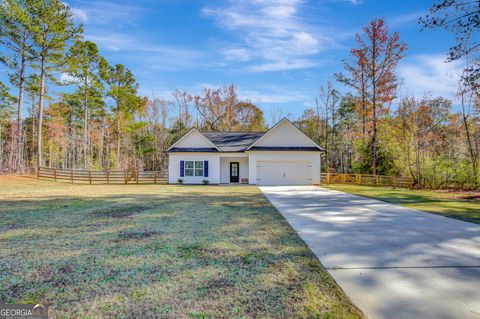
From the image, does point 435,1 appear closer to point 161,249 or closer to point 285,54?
point 285,54

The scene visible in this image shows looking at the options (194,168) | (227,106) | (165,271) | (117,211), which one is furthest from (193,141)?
(165,271)

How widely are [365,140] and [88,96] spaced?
1157 inches

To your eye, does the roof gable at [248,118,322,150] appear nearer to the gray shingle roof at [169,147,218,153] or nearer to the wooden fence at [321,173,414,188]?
the wooden fence at [321,173,414,188]

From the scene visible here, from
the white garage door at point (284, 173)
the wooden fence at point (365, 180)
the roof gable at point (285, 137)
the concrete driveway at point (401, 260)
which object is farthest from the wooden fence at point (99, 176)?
the concrete driveway at point (401, 260)

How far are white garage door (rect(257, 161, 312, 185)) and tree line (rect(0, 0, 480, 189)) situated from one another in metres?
6.51

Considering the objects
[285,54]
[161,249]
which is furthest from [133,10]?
[161,249]

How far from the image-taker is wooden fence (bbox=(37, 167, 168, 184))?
65.2 feet

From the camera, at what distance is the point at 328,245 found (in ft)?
14.3

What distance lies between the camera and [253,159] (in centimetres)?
1917

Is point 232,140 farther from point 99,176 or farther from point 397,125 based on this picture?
point 397,125

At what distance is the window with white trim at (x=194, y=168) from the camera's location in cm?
1966

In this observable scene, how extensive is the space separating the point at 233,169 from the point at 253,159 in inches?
91.4

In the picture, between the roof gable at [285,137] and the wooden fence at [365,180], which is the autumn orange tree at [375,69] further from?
the roof gable at [285,137]

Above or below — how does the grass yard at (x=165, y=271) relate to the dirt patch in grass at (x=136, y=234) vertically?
above
